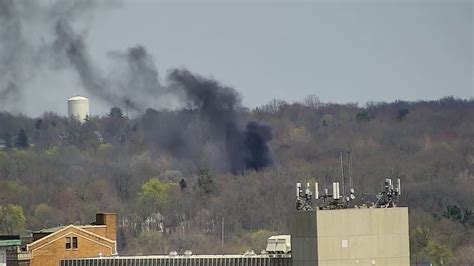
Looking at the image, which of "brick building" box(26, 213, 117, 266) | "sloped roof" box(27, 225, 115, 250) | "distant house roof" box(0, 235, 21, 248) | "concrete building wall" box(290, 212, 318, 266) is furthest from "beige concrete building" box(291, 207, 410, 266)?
"sloped roof" box(27, 225, 115, 250)

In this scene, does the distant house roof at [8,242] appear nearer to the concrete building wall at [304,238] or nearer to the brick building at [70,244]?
the brick building at [70,244]

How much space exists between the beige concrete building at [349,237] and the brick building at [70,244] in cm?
3098

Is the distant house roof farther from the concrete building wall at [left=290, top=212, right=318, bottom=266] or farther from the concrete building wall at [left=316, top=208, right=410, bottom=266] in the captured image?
the concrete building wall at [left=316, top=208, right=410, bottom=266]

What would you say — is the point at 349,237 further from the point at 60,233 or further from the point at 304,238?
the point at 60,233

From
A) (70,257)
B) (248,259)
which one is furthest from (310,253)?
(70,257)

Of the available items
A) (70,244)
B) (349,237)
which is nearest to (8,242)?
(70,244)

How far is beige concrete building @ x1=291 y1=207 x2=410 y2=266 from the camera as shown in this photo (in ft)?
316

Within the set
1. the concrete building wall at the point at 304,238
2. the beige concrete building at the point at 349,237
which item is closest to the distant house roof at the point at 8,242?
the concrete building wall at the point at 304,238

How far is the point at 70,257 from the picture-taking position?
12662cm

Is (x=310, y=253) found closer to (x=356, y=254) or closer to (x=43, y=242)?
(x=356, y=254)

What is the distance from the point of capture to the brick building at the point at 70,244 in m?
125

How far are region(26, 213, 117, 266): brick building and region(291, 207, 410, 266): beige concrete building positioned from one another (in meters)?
31.0

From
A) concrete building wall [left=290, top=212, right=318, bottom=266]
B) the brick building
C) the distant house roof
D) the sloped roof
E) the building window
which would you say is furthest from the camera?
the building window

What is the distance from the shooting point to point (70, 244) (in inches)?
5054
